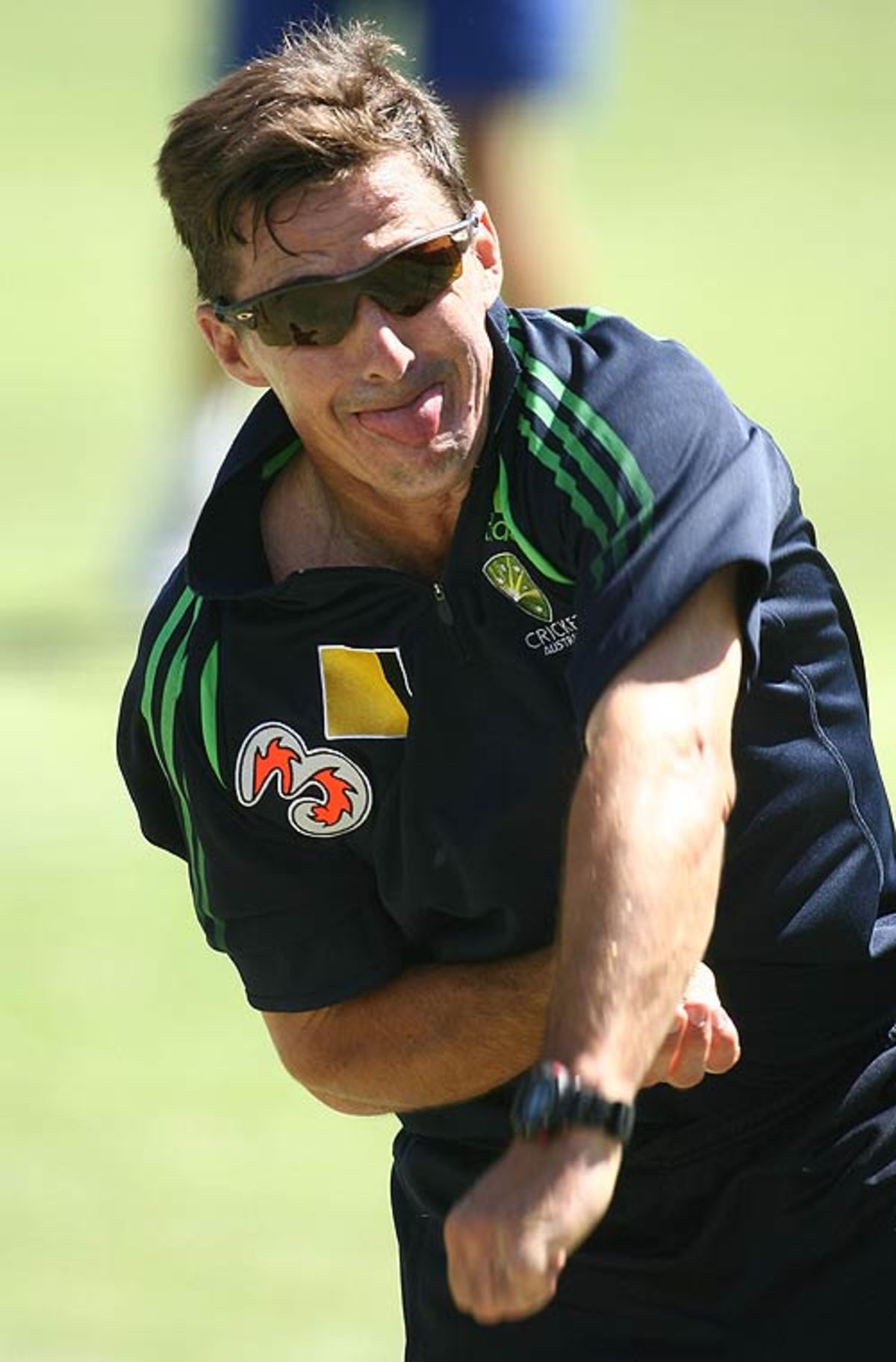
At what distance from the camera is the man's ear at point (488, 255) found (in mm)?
3465

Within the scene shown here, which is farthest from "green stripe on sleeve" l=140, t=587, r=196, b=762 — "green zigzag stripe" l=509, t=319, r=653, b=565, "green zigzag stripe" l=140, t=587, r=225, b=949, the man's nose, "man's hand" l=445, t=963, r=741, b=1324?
"man's hand" l=445, t=963, r=741, b=1324

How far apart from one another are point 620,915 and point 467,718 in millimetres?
703

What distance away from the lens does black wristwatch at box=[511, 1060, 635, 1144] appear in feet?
8.61

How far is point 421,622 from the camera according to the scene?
341cm

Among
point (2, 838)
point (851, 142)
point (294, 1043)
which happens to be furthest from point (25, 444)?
point (294, 1043)

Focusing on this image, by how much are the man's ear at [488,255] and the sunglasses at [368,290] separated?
0.08 meters

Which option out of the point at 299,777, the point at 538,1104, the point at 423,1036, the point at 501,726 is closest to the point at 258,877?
the point at 299,777

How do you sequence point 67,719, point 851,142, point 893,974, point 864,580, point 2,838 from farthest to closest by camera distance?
1. point 851,142
2. point 864,580
3. point 67,719
4. point 2,838
5. point 893,974

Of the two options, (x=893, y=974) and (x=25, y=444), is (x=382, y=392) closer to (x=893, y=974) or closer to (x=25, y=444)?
(x=893, y=974)

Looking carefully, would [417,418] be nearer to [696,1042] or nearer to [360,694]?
[360,694]

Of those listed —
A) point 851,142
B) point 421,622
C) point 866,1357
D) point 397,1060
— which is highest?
point 421,622

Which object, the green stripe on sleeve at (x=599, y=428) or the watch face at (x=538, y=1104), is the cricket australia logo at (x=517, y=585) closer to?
the green stripe on sleeve at (x=599, y=428)

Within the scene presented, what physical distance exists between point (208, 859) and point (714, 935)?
621 mm

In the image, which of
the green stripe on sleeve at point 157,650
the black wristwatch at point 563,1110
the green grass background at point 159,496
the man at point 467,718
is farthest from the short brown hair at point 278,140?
the green grass background at point 159,496
